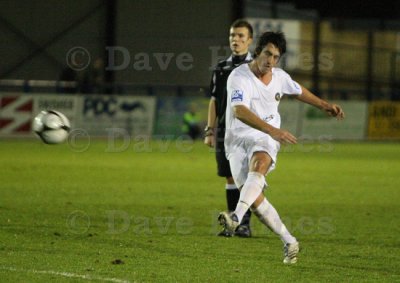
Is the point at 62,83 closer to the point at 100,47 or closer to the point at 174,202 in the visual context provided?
the point at 100,47

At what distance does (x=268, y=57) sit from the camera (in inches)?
321

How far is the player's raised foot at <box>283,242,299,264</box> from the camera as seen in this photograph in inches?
326

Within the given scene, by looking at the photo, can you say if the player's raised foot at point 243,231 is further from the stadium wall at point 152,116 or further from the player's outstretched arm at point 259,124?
the stadium wall at point 152,116

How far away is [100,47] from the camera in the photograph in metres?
32.1

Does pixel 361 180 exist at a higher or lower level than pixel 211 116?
lower

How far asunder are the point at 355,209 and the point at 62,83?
16479mm

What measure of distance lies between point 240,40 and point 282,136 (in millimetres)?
2506

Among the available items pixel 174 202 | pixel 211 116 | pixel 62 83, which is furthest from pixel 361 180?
pixel 62 83

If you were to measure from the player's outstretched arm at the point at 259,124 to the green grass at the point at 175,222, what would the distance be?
1128 mm

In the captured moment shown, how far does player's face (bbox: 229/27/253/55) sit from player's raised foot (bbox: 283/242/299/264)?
103 inches

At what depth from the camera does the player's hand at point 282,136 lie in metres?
7.67

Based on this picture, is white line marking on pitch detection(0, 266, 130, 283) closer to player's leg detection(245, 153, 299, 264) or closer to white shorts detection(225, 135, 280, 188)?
player's leg detection(245, 153, 299, 264)

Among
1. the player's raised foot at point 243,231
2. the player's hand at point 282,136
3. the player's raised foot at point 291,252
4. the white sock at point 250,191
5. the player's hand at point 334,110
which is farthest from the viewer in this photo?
the player's raised foot at point 243,231

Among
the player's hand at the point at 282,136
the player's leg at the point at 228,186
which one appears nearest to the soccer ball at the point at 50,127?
the player's leg at the point at 228,186
